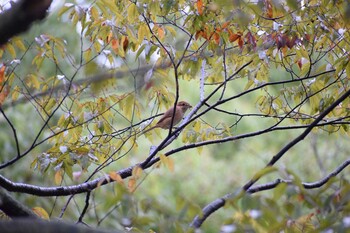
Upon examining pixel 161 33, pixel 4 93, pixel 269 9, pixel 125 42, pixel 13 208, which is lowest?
pixel 13 208

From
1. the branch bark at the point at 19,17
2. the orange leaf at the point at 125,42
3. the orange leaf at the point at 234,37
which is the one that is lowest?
the branch bark at the point at 19,17

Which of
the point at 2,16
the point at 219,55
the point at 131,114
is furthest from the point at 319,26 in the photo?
the point at 2,16

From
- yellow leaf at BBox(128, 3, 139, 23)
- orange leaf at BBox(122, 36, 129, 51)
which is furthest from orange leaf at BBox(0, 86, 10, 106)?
yellow leaf at BBox(128, 3, 139, 23)

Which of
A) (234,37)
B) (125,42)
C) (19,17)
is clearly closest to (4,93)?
(125,42)

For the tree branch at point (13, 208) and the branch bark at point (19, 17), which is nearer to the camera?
the branch bark at point (19, 17)

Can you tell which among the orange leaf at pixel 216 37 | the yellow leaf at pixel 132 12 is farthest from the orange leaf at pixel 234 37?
the yellow leaf at pixel 132 12

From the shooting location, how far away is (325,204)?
1.75m

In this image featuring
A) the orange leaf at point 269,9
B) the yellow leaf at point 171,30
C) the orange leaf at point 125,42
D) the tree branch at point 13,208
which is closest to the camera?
the tree branch at point 13,208

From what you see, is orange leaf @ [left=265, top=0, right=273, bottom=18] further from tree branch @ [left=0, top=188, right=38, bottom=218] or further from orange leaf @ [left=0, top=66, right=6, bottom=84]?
tree branch @ [left=0, top=188, right=38, bottom=218]

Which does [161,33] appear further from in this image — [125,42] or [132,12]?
[132,12]

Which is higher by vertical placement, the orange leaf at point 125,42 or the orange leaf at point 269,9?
the orange leaf at point 269,9

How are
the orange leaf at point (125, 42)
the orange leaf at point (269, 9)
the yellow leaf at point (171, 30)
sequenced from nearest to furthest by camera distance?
the orange leaf at point (269, 9) < the orange leaf at point (125, 42) < the yellow leaf at point (171, 30)

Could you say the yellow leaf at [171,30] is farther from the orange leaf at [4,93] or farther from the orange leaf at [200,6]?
the orange leaf at [4,93]

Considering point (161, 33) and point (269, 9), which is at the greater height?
point (269, 9)
